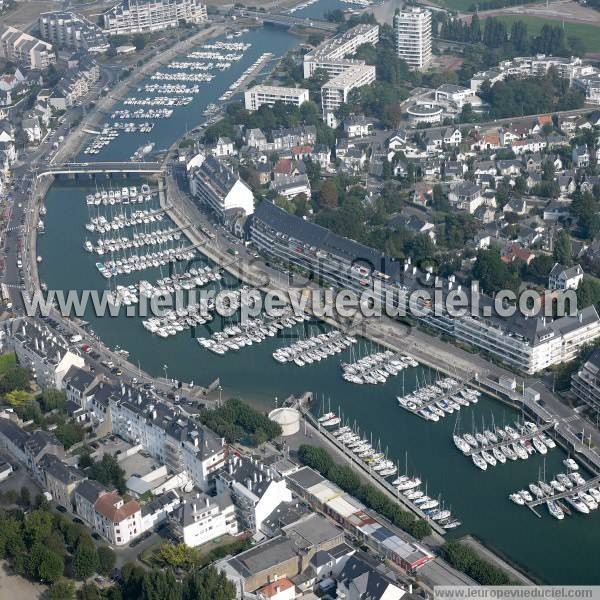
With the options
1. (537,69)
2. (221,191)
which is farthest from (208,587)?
(537,69)

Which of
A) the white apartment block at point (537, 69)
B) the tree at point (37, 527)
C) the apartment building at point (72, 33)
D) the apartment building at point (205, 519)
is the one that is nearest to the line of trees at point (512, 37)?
the white apartment block at point (537, 69)

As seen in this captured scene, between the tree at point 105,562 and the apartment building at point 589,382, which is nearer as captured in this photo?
the tree at point 105,562

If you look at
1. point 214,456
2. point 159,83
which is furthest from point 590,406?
point 159,83

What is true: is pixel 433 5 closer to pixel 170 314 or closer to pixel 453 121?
pixel 453 121

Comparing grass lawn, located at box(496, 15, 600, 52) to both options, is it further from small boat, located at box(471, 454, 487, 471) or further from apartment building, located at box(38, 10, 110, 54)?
small boat, located at box(471, 454, 487, 471)

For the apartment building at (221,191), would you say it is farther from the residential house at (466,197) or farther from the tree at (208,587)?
the tree at (208,587)

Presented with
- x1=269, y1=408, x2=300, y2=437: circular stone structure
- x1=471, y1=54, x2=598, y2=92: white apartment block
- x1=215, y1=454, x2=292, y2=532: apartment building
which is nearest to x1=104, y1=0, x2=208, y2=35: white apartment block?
x1=471, y1=54, x2=598, y2=92: white apartment block
